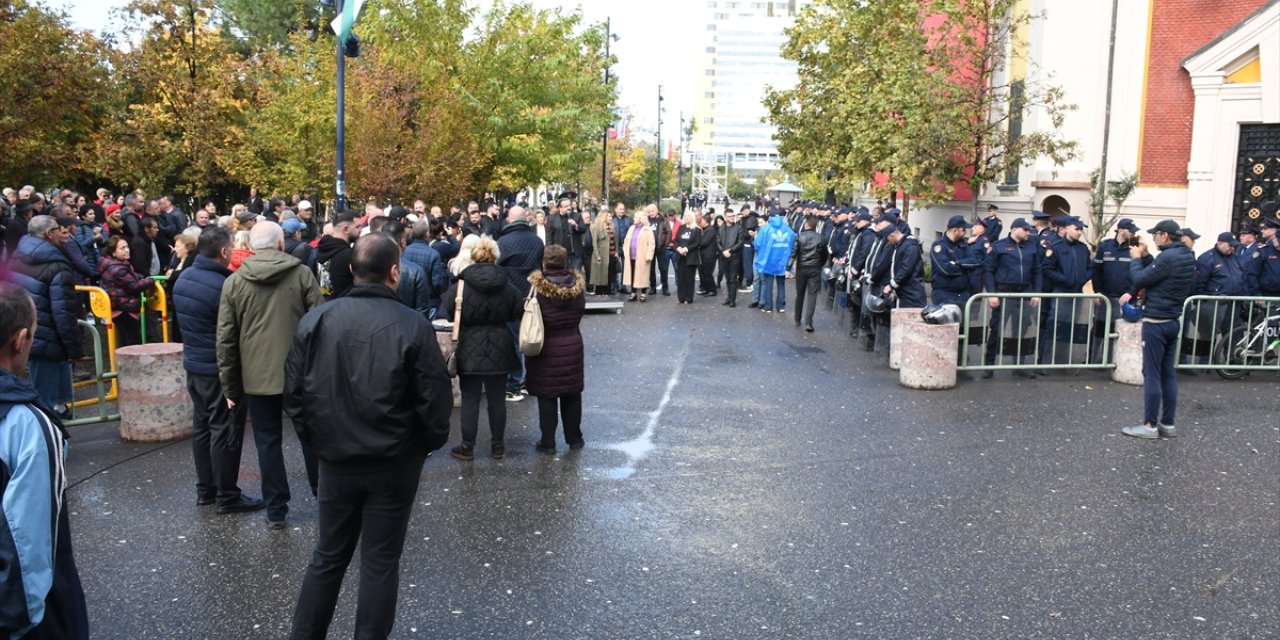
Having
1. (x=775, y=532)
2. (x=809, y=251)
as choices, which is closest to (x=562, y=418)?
(x=775, y=532)

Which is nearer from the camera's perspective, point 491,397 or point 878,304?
point 491,397

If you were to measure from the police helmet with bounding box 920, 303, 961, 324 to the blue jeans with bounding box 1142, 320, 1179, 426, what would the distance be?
257cm

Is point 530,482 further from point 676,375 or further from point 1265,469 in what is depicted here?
point 1265,469

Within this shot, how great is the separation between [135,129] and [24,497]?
2710 centimetres

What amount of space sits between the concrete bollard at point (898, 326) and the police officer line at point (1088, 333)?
70cm

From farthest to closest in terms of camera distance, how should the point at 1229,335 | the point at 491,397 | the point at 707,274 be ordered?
the point at 707,274 < the point at 1229,335 < the point at 491,397

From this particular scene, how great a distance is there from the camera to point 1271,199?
69.8 feet

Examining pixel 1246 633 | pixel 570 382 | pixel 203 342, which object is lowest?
pixel 1246 633

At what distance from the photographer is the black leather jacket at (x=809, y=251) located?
1648 centimetres

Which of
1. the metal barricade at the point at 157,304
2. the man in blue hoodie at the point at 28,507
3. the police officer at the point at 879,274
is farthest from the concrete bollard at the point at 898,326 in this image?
the man in blue hoodie at the point at 28,507

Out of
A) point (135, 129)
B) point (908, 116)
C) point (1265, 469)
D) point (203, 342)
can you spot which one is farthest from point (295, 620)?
point (135, 129)

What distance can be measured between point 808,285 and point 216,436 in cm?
1192

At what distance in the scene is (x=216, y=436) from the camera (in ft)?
21.9

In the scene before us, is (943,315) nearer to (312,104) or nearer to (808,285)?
(808,285)
